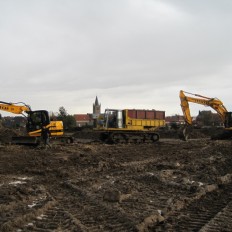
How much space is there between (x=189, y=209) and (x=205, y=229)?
131 centimetres

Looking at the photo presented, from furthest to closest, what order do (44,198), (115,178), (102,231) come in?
(115,178) < (44,198) < (102,231)

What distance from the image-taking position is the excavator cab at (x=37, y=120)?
2095 cm

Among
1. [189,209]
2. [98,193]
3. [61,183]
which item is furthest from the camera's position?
[61,183]

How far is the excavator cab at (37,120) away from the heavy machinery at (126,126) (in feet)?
21.6

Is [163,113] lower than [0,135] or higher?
higher

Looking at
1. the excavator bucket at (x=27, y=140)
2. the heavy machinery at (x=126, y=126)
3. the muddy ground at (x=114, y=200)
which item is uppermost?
the heavy machinery at (x=126, y=126)

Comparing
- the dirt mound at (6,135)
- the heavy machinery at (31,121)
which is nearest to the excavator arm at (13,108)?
the heavy machinery at (31,121)

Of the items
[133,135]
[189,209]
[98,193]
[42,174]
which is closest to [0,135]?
[133,135]

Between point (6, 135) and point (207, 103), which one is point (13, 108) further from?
point (207, 103)

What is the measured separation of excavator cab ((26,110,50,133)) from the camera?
20953 millimetres

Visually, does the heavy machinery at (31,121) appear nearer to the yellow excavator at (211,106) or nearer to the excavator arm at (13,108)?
the excavator arm at (13,108)

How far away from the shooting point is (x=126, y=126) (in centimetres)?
2744

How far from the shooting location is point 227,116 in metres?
30.7

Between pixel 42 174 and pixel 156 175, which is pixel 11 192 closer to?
pixel 42 174
